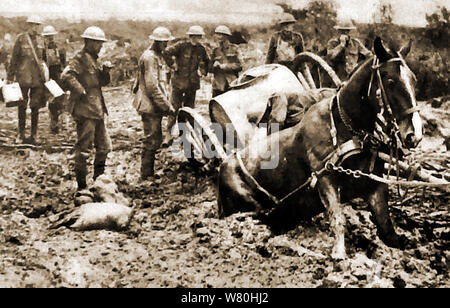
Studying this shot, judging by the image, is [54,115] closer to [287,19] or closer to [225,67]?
[225,67]

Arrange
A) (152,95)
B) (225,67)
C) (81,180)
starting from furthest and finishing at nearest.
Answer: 1. (225,67)
2. (152,95)
3. (81,180)

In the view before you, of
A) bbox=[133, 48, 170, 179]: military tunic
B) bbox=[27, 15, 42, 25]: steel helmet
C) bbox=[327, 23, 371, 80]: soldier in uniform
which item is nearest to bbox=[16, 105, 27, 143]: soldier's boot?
bbox=[27, 15, 42, 25]: steel helmet

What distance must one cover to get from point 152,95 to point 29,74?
116 centimetres

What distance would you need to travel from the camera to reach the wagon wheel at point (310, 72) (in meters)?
4.33

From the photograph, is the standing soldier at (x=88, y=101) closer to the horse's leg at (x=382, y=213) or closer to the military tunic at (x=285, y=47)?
the military tunic at (x=285, y=47)

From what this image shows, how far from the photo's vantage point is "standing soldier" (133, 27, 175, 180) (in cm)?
438

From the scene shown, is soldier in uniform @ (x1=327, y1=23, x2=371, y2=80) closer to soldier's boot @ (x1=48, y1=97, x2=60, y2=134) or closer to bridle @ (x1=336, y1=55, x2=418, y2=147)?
bridle @ (x1=336, y1=55, x2=418, y2=147)

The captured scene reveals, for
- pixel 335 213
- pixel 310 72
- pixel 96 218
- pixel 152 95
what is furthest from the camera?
pixel 310 72

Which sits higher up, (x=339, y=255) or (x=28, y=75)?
(x=28, y=75)

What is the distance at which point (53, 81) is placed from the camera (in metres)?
4.46

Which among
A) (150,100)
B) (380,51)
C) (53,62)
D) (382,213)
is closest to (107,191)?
(150,100)

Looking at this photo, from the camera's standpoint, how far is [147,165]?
4383mm

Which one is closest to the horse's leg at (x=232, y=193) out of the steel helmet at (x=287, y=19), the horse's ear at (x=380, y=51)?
the steel helmet at (x=287, y=19)
